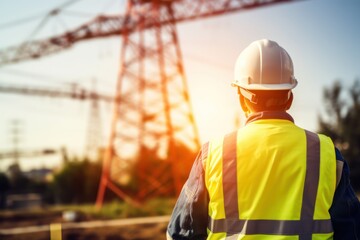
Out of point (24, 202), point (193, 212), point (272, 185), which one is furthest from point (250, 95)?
point (24, 202)

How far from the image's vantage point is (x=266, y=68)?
6.66 ft

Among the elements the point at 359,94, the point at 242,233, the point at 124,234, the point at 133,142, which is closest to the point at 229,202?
the point at 242,233

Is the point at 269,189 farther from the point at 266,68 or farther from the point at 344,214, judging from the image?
the point at 266,68

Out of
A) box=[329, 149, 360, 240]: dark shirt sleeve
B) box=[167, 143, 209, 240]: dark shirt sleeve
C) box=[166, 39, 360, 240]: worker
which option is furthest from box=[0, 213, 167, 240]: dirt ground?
box=[329, 149, 360, 240]: dark shirt sleeve

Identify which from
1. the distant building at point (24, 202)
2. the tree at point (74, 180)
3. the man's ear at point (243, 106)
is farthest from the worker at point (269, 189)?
the distant building at point (24, 202)

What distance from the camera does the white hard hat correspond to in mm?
2004

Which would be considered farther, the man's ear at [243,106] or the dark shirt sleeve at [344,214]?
the man's ear at [243,106]

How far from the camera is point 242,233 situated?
67.8 inches

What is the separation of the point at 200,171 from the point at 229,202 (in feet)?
0.72

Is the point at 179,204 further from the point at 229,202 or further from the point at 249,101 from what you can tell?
the point at 249,101

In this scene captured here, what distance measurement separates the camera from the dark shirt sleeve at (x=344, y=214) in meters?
1.75

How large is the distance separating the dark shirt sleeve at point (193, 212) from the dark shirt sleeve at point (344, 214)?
597 mm

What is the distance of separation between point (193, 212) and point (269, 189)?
0.39 m

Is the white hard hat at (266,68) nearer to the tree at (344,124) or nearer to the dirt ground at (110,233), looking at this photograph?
the dirt ground at (110,233)
